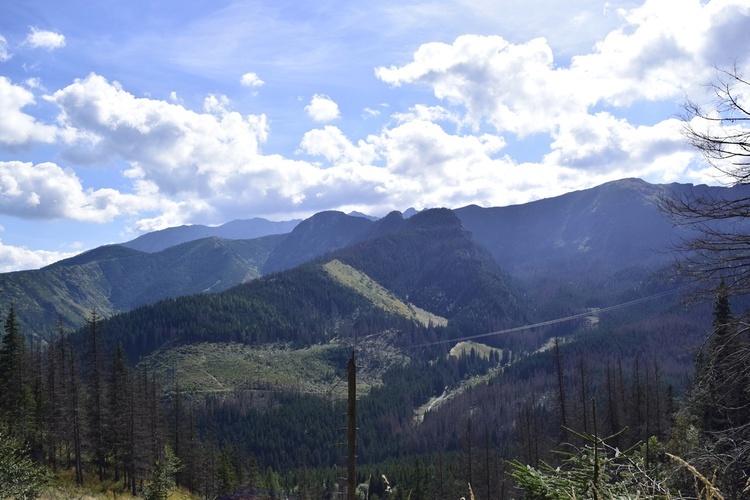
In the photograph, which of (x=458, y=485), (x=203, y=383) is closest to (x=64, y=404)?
(x=458, y=485)

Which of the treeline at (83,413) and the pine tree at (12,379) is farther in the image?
the treeline at (83,413)

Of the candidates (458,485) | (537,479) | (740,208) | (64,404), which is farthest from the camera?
(458,485)

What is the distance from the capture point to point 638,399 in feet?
188

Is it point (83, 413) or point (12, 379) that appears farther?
point (83, 413)

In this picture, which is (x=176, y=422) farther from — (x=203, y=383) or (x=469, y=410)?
(x=203, y=383)

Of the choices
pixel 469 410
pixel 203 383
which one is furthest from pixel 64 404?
pixel 203 383

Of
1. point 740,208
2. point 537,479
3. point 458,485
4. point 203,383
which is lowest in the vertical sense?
point 203,383

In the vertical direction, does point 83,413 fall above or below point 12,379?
below

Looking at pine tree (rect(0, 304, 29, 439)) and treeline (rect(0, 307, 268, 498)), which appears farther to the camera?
treeline (rect(0, 307, 268, 498))

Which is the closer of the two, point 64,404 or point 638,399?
point 64,404

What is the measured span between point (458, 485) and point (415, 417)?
12899 centimetres

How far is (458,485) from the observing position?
61.2m

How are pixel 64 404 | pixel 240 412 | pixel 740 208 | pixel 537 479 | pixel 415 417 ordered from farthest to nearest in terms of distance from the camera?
pixel 415 417 < pixel 240 412 < pixel 64 404 < pixel 740 208 < pixel 537 479

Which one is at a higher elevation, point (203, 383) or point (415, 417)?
point (203, 383)
